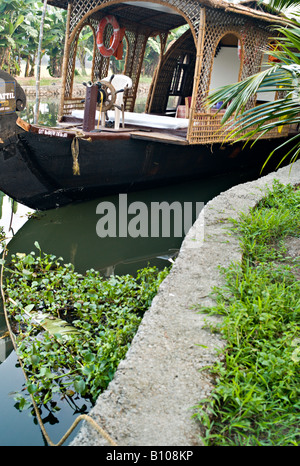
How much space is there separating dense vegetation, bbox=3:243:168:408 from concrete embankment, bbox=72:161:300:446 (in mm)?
330

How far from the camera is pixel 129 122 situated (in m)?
7.29

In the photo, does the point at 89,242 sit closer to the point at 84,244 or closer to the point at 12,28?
the point at 84,244

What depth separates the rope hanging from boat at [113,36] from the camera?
7363 mm

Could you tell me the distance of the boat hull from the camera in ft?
17.5

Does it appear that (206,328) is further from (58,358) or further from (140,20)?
(140,20)

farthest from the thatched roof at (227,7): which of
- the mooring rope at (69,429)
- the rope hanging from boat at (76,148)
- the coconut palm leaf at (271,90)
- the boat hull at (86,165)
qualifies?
the mooring rope at (69,429)

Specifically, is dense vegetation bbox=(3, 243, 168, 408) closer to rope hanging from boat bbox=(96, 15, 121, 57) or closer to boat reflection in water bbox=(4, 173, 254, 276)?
boat reflection in water bbox=(4, 173, 254, 276)

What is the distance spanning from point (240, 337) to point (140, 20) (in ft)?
23.4

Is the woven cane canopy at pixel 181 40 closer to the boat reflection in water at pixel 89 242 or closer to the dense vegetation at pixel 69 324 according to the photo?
the boat reflection in water at pixel 89 242

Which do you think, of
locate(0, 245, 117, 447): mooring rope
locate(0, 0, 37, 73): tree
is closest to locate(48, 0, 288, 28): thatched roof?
locate(0, 245, 117, 447): mooring rope

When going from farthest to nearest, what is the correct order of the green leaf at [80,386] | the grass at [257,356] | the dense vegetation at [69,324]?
the dense vegetation at [69,324] → the green leaf at [80,386] → the grass at [257,356]

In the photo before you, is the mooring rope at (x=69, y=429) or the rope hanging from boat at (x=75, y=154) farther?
the rope hanging from boat at (x=75, y=154)

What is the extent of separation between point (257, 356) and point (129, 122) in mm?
5655

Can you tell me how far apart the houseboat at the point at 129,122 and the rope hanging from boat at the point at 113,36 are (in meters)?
0.01
